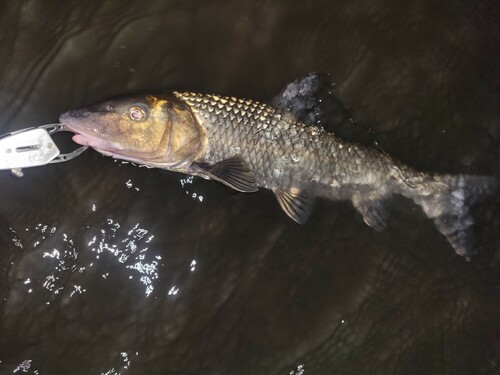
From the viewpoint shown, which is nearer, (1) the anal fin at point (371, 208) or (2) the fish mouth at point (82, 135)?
(2) the fish mouth at point (82, 135)

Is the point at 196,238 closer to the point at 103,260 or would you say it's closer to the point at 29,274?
the point at 103,260

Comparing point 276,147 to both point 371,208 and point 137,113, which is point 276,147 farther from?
point 137,113

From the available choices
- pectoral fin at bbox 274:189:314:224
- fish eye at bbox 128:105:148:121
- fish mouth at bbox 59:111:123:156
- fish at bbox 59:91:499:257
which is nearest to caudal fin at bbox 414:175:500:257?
fish at bbox 59:91:499:257

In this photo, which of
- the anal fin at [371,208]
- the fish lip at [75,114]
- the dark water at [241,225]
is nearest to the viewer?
the fish lip at [75,114]

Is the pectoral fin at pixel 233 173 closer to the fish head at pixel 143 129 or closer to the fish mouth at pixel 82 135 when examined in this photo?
the fish head at pixel 143 129

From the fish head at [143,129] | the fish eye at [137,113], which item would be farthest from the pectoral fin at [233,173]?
the fish eye at [137,113]

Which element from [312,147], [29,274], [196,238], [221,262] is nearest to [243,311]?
[221,262]
